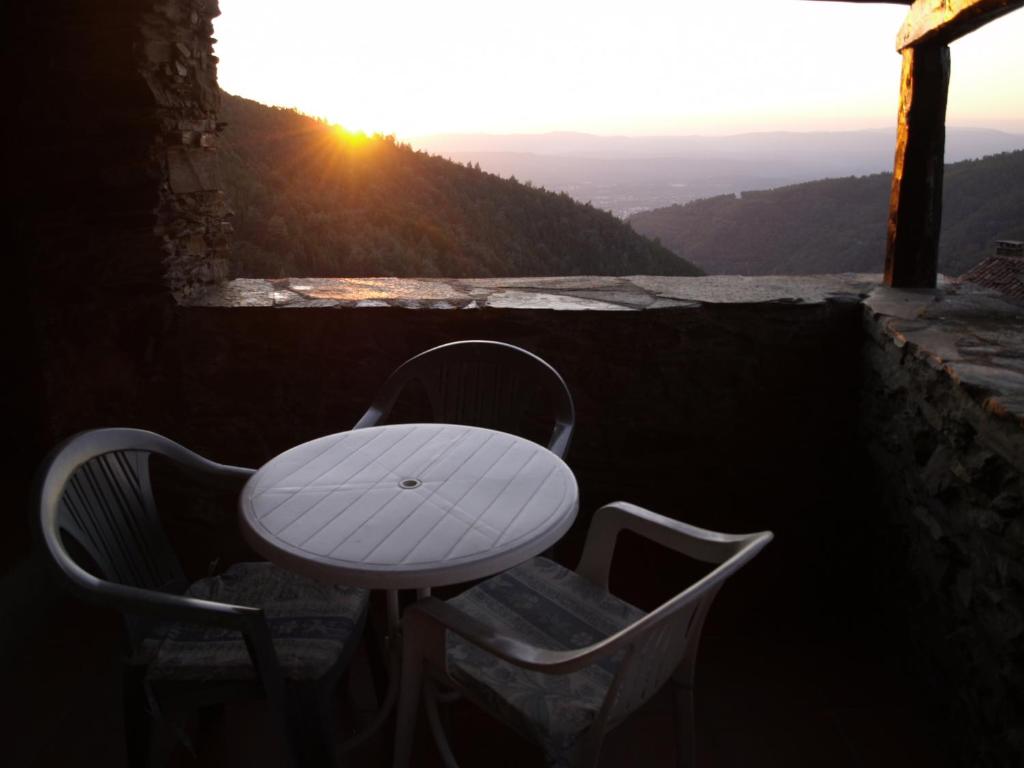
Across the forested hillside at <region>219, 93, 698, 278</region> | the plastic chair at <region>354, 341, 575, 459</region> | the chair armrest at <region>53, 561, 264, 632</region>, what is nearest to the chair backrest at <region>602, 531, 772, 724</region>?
the chair armrest at <region>53, 561, 264, 632</region>

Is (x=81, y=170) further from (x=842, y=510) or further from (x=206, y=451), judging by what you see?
(x=842, y=510)

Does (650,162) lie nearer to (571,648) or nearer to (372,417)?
(372,417)

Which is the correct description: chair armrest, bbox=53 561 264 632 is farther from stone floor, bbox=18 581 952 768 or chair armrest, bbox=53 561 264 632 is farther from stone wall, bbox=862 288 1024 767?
stone wall, bbox=862 288 1024 767

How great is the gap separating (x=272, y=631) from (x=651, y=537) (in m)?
0.85

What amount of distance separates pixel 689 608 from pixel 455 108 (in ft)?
22.8

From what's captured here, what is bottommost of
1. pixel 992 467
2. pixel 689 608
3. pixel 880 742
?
pixel 880 742

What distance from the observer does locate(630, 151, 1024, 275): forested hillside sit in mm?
13836

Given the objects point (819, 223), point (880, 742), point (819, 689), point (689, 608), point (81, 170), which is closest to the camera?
point (689, 608)

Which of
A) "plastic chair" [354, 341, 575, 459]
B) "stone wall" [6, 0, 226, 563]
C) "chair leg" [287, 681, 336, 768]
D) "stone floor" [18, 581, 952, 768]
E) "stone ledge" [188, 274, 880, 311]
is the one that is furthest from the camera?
"stone ledge" [188, 274, 880, 311]

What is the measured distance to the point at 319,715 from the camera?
5.08 feet

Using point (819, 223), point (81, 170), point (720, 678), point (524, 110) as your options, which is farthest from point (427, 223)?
point (819, 223)

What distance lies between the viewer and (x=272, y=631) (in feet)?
5.52

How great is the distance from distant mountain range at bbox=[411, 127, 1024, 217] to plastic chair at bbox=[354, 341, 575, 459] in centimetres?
1366

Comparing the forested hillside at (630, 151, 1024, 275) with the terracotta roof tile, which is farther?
the forested hillside at (630, 151, 1024, 275)
